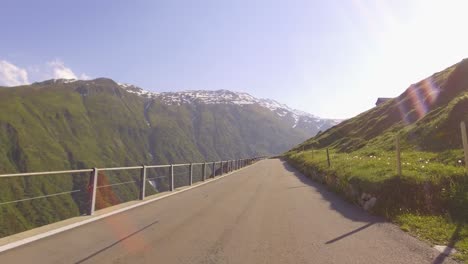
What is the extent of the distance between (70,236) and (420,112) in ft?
129

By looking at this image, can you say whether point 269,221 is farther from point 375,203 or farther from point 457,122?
point 457,122

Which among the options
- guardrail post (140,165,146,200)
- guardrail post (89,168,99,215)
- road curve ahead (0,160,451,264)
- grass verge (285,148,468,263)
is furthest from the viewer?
guardrail post (140,165,146,200)

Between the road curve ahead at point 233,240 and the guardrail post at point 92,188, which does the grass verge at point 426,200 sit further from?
the guardrail post at point 92,188

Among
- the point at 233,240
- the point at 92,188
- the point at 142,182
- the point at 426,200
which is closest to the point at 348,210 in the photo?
the point at 426,200

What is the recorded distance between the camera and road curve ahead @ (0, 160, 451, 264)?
609 cm

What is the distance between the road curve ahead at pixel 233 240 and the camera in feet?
20.0

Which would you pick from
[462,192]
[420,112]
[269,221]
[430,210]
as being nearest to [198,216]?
[269,221]

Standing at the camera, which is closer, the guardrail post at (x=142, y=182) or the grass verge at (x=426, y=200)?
the grass verge at (x=426, y=200)

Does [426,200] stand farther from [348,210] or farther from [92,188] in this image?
[92,188]

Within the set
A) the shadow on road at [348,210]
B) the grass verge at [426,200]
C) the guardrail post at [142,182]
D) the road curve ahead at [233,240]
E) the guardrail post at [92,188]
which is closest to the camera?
the road curve ahead at [233,240]

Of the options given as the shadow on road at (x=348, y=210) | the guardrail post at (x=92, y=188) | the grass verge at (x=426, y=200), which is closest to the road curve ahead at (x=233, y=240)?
the shadow on road at (x=348, y=210)

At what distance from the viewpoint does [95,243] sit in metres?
7.16

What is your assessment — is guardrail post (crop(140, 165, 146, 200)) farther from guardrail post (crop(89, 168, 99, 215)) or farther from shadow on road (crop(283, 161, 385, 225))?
shadow on road (crop(283, 161, 385, 225))

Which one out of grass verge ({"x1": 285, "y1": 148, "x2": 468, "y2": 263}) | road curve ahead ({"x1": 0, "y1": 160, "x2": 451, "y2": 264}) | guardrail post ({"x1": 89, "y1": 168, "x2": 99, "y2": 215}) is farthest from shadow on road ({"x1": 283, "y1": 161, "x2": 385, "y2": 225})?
guardrail post ({"x1": 89, "y1": 168, "x2": 99, "y2": 215})
